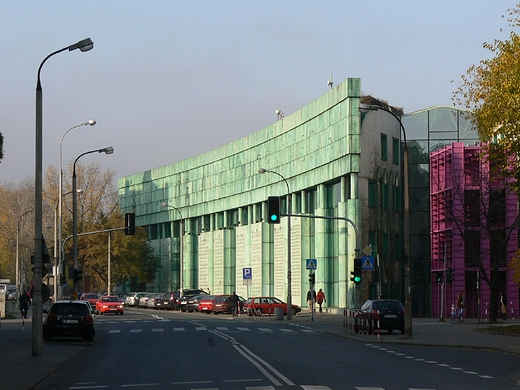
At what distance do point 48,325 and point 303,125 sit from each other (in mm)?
44374

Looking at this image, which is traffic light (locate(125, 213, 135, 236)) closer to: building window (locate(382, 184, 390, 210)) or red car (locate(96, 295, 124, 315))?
red car (locate(96, 295, 124, 315))

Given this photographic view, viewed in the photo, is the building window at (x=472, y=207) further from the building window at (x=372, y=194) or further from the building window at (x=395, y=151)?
the building window at (x=395, y=151)

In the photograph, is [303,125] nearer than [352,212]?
No

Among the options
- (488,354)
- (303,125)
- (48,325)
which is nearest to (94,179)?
(303,125)

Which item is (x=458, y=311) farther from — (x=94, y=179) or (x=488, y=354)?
(x=94, y=179)

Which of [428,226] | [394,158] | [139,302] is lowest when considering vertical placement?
[139,302]

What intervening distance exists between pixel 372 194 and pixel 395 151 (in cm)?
526

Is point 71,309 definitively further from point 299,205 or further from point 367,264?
point 299,205

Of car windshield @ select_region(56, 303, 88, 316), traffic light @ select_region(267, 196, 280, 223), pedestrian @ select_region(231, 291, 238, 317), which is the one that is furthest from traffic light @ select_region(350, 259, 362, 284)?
pedestrian @ select_region(231, 291, 238, 317)

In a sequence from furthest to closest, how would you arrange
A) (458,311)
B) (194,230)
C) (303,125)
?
(194,230) < (303,125) < (458,311)

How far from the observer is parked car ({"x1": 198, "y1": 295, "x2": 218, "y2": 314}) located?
72.6 meters

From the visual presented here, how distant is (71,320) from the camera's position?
34.5 metres

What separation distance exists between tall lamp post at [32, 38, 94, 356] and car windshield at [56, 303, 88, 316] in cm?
858

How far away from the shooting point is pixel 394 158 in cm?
7262
